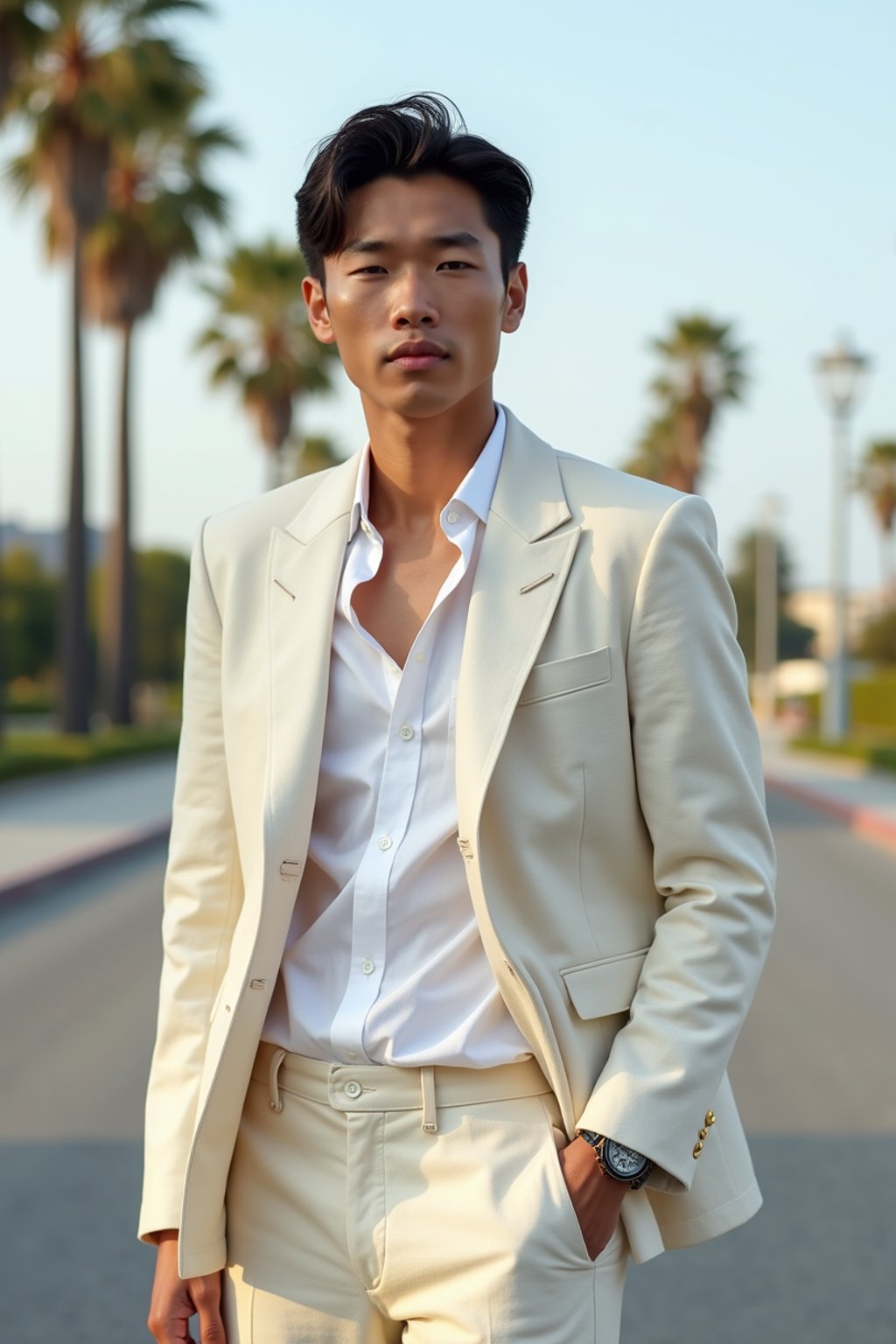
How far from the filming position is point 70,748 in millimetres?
25234

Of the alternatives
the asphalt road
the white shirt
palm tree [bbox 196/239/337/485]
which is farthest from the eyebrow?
palm tree [bbox 196/239/337/485]

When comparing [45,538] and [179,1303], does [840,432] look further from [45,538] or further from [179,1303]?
[45,538]

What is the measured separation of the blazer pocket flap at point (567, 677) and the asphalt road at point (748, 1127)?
8.46ft

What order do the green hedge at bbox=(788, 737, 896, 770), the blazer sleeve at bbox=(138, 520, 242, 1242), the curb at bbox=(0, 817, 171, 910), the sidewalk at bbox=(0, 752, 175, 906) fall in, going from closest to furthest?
the blazer sleeve at bbox=(138, 520, 242, 1242) → the curb at bbox=(0, 817, 171, 910) → the sidewalk at bbox=(0, 752, 175, 906) → the green hedge at bbox=(788, 737, 896, 770)

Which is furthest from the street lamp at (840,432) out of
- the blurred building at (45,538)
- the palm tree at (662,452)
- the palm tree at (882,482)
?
the blurred building at (45,538)

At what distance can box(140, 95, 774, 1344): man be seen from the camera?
6.71ft

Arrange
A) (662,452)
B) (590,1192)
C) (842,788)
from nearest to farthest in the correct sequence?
(590,1192), (842,788), (662,452)

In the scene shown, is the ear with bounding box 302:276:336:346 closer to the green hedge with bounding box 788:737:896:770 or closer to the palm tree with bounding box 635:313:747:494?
the green hedge with bounding box 788:737:896:770

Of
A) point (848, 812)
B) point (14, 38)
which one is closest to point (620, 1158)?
point (848, 812)

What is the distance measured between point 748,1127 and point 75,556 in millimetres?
22566

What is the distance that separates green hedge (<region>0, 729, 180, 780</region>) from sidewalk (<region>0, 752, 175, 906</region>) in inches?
5.8

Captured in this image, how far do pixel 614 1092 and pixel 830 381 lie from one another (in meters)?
26.0

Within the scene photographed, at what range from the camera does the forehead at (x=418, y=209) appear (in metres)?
2.16

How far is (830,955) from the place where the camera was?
9.72 metres
